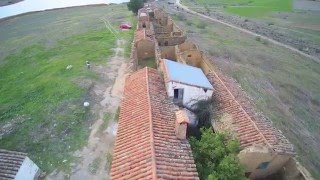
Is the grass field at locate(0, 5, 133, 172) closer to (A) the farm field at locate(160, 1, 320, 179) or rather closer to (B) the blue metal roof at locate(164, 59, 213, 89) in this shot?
(B) the blue metal roof at locate(164, 59, 213, 89)

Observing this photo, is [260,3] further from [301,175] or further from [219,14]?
[301,175]

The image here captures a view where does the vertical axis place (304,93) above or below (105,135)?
below

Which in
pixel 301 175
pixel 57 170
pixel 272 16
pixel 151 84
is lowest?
pixel 272 16

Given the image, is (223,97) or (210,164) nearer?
(210,164)

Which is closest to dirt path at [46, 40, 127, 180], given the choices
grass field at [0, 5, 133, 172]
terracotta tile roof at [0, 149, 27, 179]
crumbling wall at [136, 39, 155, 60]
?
grass field at [0, 5, 133, 172]

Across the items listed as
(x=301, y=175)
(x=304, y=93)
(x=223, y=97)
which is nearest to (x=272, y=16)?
(x=304, y=93)

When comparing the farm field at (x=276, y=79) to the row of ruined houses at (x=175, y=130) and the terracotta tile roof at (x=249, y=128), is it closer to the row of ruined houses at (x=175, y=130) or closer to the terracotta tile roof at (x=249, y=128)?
the terracotta tile roof at (x=249, y=128)

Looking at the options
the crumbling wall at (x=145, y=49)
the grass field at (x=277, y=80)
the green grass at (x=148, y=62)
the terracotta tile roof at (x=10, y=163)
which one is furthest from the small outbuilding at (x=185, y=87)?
the crumbling wall at (x=145, y=49)
